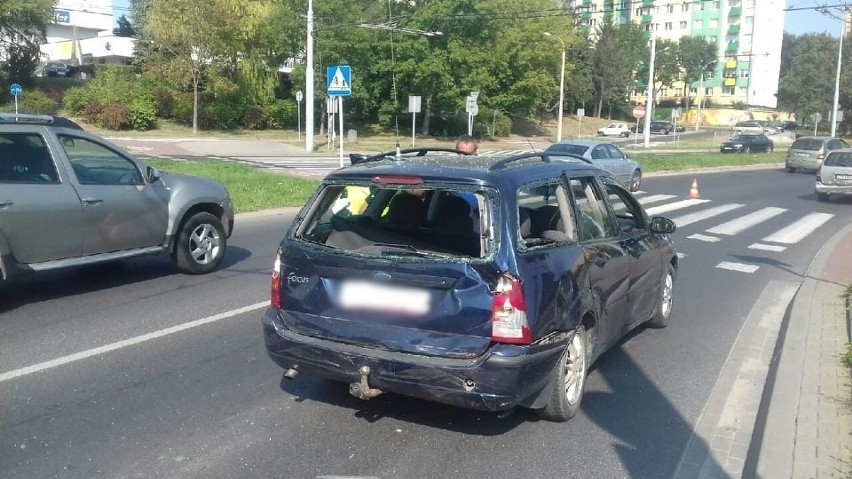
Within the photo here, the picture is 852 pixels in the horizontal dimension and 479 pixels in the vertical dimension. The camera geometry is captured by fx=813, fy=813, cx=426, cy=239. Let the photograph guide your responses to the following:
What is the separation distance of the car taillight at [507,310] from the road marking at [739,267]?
822cm

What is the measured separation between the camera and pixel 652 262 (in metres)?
6.95

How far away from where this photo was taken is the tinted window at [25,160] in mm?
7688

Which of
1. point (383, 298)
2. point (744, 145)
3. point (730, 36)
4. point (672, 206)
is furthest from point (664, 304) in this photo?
point (730, 36)

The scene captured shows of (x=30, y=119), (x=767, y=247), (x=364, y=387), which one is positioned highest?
(x=30, y=119)

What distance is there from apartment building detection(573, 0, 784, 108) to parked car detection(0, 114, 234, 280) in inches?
4105

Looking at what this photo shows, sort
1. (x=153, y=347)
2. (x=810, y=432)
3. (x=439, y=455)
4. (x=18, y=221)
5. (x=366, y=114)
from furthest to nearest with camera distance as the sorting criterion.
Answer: (x=366, y=114) → (x=18, y=221) → (x=153, y=347) → (x=810, y=432) → (x=439, y=455)

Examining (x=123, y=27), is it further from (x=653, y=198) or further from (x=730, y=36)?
(x=653, y=198)

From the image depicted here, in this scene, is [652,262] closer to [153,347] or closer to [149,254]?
[153,347]

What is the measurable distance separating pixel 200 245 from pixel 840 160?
806 inches

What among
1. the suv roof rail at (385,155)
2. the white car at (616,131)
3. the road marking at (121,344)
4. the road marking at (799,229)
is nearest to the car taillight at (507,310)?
the suv roof rail at (385,155)

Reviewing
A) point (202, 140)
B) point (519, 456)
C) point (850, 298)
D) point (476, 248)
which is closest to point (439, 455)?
point (519, 456)

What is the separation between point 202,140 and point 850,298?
4110 cm

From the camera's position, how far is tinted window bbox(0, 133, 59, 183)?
303 inches

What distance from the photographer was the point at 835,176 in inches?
912
